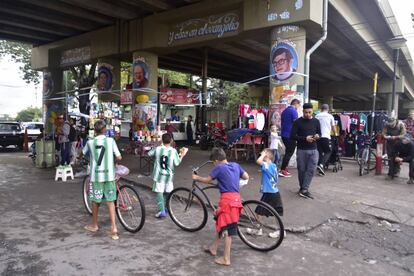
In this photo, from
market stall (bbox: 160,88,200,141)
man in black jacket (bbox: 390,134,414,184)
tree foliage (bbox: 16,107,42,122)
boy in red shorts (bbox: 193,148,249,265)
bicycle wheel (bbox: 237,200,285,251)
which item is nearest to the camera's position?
boy in red shorts (bbox: 193,148,249,265)

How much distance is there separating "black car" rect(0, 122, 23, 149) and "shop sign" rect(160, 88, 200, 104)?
9.30m

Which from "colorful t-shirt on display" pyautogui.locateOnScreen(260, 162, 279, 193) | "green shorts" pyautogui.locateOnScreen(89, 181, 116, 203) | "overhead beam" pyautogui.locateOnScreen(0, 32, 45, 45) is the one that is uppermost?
"overhead beam" pyautogui.locateOnScreen(0, 32, 45, 45)

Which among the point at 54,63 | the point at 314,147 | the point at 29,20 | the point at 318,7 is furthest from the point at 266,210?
the point at 54,63

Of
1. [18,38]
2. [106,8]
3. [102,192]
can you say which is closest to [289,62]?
[102,192]

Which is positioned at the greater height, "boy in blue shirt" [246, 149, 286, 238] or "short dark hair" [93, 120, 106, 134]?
"short dark hair" [93, 120, 106, 134]

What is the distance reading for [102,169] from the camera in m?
5.43

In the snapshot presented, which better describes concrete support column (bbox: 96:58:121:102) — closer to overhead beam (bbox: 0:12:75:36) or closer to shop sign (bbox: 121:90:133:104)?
shop sign (bbox: 121:90:133:104)

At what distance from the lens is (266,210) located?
483 centimetres

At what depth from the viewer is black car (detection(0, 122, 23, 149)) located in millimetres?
19500

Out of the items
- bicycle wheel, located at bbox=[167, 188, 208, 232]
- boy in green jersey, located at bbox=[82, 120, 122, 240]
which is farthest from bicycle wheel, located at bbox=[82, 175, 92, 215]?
bicycle wheel, located at bbox=[167, 188, 208, 232]

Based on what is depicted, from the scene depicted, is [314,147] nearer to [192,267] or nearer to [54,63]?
[192,267]

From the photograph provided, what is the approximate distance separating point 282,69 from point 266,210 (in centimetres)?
663

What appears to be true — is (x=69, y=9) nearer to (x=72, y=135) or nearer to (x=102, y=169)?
(x=72, y=135)

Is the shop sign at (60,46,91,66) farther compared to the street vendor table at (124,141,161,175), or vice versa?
the shop sign at (60,46,91,66)
